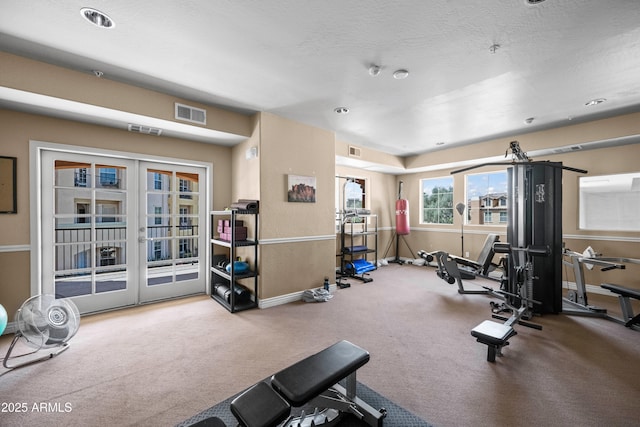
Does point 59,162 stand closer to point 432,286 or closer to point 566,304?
point 432,286

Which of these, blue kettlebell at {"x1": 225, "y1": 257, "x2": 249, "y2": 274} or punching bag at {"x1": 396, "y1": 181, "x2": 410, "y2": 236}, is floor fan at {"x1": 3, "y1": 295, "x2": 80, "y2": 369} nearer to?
blue kettlebell at {"x1": 225, "y1": 257, "x2": 249, "y2": 274}

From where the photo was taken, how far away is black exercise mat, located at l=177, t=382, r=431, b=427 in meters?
1.74

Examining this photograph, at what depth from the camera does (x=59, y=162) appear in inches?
129

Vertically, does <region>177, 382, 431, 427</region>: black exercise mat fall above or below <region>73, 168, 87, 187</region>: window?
below

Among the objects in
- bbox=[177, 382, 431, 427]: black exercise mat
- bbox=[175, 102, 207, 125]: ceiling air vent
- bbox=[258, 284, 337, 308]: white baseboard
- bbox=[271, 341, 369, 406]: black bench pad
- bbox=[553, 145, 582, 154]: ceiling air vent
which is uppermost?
bbox=[175, 102, 207, 125]: ceiling air vent

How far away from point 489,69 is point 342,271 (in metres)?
4.25

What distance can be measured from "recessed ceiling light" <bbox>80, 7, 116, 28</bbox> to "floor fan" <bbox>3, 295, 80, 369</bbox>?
2.40 metres

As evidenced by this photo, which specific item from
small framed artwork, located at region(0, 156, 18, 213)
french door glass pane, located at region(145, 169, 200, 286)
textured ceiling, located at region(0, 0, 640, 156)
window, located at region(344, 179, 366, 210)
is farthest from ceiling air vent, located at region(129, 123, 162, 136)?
window, located at region(344, 179, 366, 210)

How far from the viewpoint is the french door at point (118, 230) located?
3.29 metres

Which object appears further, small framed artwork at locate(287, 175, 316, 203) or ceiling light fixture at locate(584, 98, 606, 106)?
small framed artwork at locate(287, 175, 316, 203)

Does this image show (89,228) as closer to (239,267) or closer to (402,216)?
(239,267)

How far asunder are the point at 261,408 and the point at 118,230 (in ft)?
11.8

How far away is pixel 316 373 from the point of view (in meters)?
1.51

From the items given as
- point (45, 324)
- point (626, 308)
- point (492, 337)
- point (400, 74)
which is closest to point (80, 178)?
point (45, 324)
